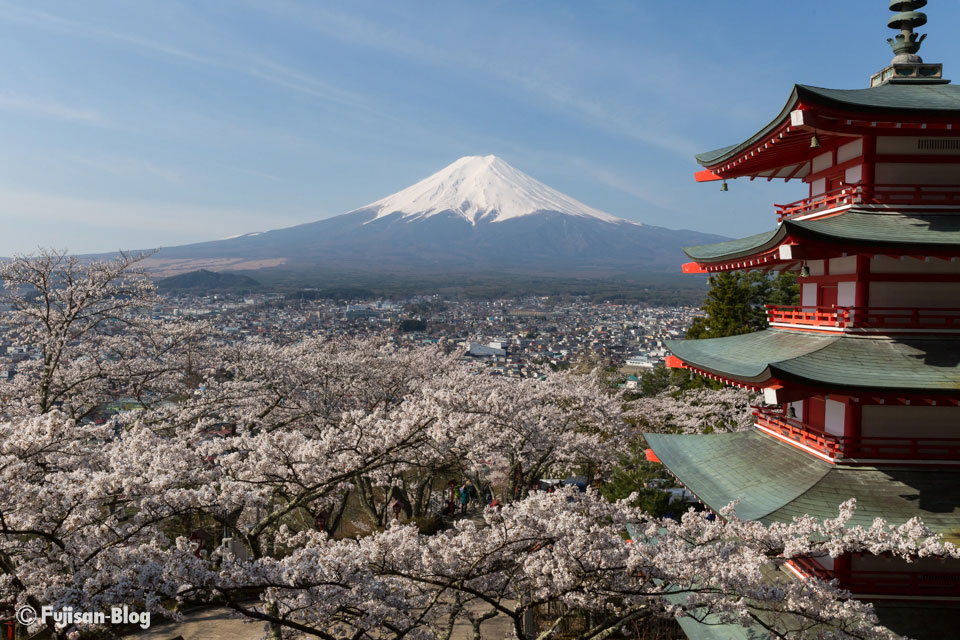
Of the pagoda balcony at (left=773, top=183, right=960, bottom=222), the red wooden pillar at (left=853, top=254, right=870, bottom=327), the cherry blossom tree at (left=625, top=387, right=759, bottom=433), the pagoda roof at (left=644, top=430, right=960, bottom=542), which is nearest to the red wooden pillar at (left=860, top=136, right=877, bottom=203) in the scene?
the pagoda balcony at (left=773, top=183, right=960, bottom=222)

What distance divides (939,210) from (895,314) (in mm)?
1484

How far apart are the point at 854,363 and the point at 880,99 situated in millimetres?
3509

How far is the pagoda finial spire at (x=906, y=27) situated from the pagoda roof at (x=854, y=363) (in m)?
4.57

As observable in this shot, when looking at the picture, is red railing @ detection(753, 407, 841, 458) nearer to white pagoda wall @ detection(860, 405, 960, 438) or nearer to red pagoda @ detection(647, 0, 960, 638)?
red pagoda @ detection(647, 0, 960, 638)

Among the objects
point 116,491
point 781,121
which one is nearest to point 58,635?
point 116,491

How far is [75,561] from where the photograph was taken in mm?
4711

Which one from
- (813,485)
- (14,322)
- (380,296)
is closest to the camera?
(813,485)

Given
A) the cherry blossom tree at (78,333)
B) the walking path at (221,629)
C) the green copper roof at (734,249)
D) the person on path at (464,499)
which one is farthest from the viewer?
the person on path at (464,499)

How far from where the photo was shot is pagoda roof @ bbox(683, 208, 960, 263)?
6215 millimetres

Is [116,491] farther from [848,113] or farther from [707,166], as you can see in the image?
[707,166]

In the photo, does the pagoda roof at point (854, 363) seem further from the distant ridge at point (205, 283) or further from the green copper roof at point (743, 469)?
the distant ridge at point (205, 283)

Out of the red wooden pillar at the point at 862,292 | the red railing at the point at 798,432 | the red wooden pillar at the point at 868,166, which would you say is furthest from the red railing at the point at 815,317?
the red wooden pillar at the point at 868,166

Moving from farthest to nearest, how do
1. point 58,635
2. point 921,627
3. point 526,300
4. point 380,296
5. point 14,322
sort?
point 526,300 < point 380,296 < point 14,322 < point 921,627 < point 58,635

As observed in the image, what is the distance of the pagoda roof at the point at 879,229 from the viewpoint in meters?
6.21
